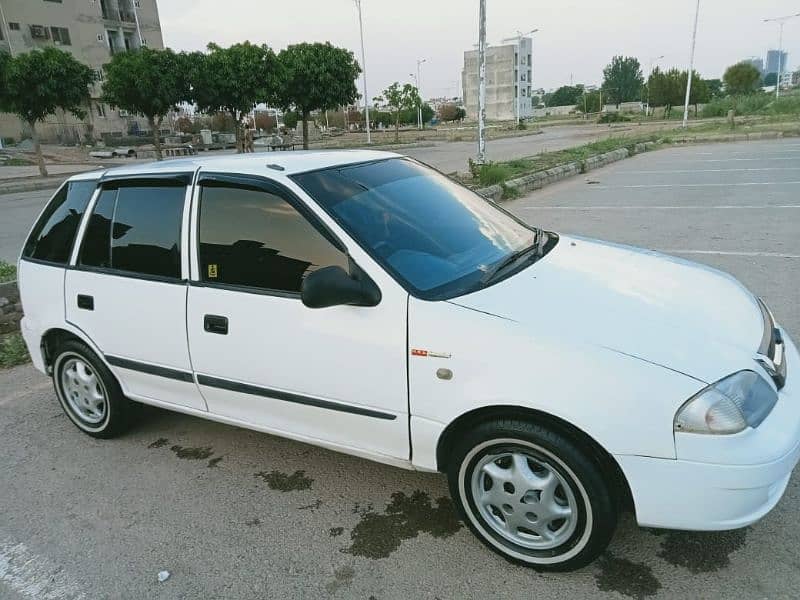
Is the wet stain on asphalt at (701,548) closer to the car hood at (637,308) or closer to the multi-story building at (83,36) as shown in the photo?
the car hood at (637,308)

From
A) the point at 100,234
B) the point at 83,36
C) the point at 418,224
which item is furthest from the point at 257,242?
the point at 83,36

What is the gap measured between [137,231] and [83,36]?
57.2 metres

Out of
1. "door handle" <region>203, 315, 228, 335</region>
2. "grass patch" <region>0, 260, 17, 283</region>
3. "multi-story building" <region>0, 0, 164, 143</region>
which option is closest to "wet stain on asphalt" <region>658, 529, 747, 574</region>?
"door handle" <region>203, 315, 228, 335</region>

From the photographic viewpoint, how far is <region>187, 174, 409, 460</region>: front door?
2.59m

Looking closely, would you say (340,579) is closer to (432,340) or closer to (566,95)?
(432,340)

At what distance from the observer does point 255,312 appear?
287 centimetres

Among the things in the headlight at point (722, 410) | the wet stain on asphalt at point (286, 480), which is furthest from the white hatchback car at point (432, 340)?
the wet stain on asphalt at point (286, 480)

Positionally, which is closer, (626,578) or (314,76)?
(626,578)

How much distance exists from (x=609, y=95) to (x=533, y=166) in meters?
88.8

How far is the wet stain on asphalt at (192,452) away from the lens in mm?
3529

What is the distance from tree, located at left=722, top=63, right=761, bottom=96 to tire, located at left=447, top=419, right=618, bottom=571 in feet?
229

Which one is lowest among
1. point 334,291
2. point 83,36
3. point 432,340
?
point 432,340

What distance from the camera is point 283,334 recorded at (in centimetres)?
279

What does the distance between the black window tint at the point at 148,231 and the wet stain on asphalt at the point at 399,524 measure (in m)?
1.63
